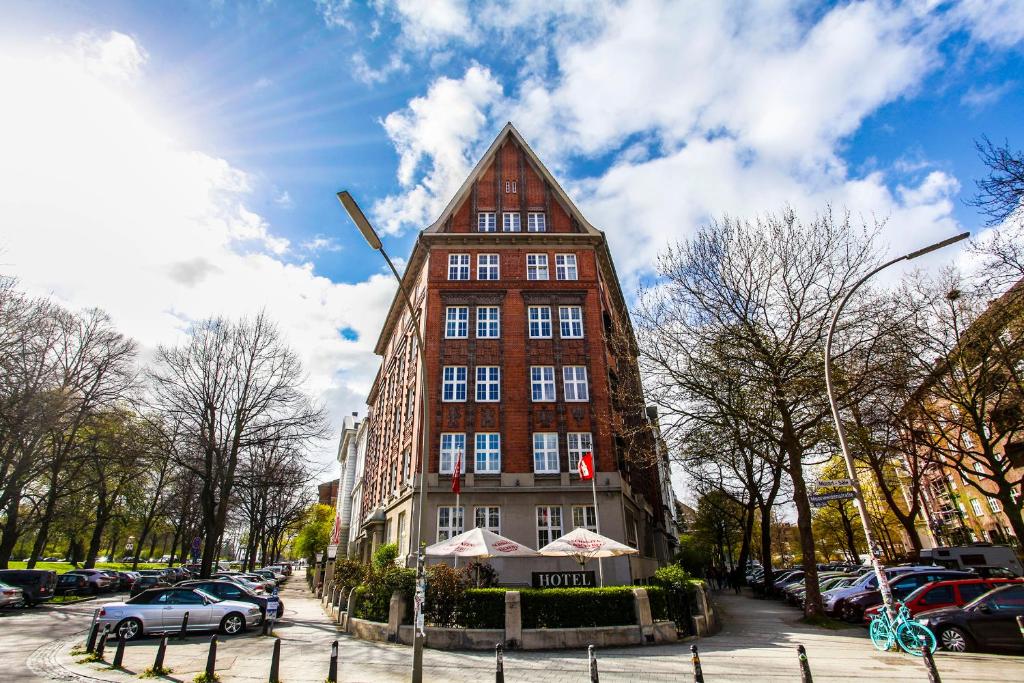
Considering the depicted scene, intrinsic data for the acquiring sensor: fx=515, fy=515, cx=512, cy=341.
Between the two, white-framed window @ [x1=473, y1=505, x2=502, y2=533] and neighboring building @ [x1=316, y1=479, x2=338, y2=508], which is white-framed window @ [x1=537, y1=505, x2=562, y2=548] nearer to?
white-framed window @ [x1=473, y1=505, x2=502, y2=533]

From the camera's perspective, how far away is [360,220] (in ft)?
33.3

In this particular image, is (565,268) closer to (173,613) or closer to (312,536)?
(173,613)

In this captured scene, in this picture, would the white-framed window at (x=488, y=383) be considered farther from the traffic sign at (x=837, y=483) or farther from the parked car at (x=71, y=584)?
the parked car at (x=71, y=584)

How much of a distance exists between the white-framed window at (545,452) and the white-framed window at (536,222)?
14.2 m

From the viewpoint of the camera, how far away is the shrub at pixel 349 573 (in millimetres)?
21078

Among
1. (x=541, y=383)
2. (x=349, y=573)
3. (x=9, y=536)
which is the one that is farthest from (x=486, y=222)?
(x=9, y=536)

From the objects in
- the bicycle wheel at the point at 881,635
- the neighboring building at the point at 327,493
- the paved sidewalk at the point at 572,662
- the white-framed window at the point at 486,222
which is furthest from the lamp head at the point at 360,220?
the neighboring building at the point at 327,493

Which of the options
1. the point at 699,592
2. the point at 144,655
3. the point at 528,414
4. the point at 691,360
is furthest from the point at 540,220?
the point at 144,655

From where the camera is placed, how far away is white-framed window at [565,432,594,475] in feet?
90.3

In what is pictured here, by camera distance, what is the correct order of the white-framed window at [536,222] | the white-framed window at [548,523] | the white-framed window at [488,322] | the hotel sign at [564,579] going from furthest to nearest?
the white-framed window at [536,222], the white-framed window at [488,322], the white-framed window at [548,523], the hotel sign at [564,579]

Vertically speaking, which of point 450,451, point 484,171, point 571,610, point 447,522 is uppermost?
point 484,171

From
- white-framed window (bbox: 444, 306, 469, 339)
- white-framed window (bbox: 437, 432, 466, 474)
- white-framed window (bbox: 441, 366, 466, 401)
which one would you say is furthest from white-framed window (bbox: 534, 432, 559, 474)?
white-framed window (bbox: 444, 306, 469, 339)

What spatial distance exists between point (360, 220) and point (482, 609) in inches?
467

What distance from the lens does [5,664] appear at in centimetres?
1264
